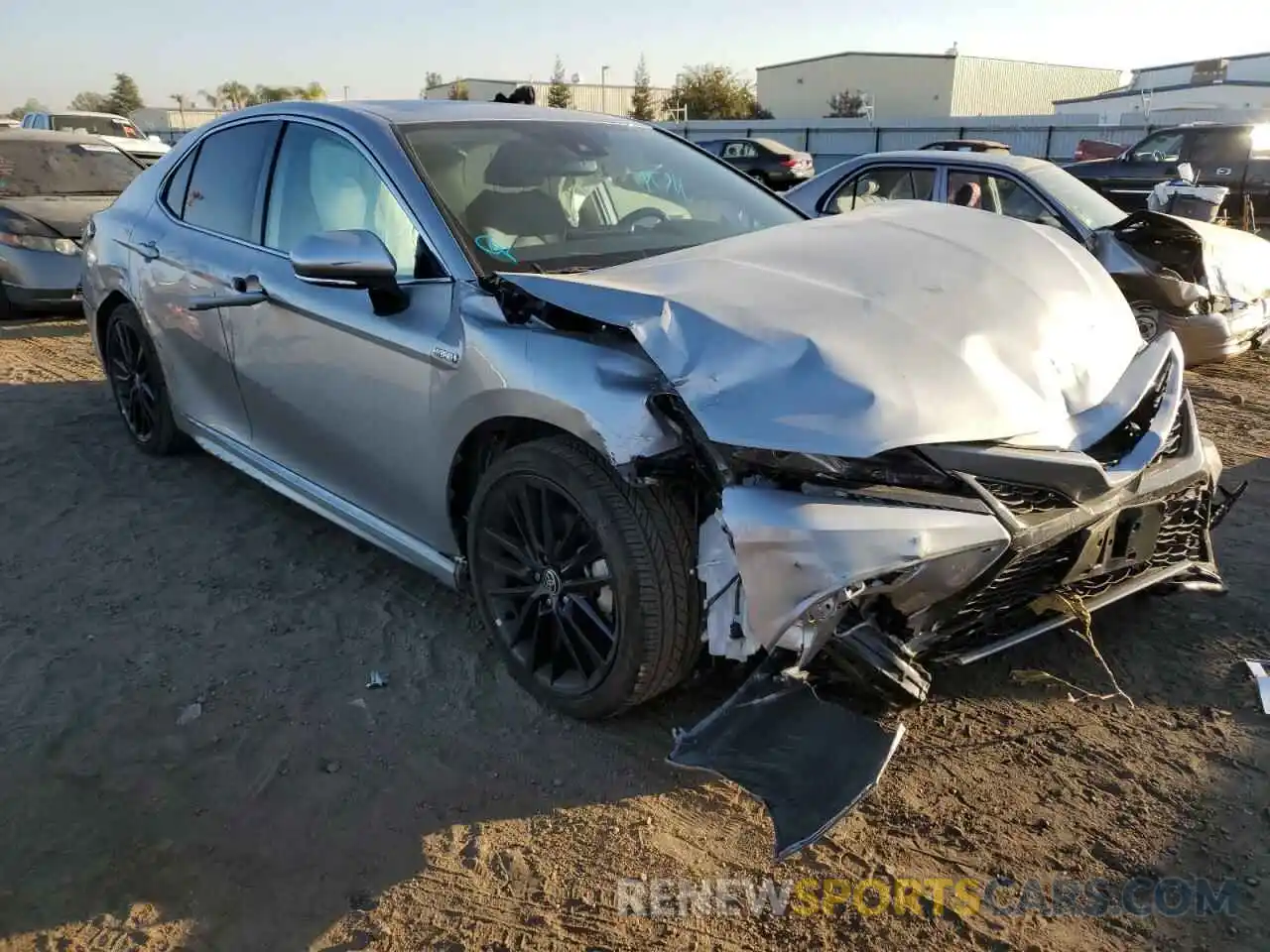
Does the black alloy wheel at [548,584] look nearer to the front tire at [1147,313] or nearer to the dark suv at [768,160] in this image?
the front tire at [1147,313]

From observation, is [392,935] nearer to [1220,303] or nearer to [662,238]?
[662,238]

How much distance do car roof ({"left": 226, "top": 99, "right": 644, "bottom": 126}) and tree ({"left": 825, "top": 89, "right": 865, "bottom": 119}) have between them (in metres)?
63.4

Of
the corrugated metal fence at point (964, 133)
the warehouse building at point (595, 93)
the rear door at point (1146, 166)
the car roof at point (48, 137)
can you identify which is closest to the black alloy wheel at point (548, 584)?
the car roof at point (48, 137)

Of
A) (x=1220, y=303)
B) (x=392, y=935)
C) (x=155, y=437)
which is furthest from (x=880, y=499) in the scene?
(x=1220, y=303)

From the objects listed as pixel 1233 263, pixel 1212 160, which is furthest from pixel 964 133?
pixel 1233 263

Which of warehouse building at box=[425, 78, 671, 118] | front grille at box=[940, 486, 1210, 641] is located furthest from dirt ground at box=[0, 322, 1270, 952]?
warehouse building at box=[425, 78, 671, 118]

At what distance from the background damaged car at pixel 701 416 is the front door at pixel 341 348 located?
14 millimetres

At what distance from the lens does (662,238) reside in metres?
3.43

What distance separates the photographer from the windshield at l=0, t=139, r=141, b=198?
899cm

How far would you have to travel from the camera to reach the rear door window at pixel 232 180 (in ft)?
12.7

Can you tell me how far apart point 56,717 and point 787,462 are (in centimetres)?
238

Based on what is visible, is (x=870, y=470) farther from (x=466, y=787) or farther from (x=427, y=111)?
(x=427, y=111)

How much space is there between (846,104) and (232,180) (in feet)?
221

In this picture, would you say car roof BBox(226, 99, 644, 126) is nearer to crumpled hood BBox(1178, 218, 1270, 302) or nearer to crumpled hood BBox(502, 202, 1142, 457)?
crumpled hood BBox(502, 202, 1142, 457)
